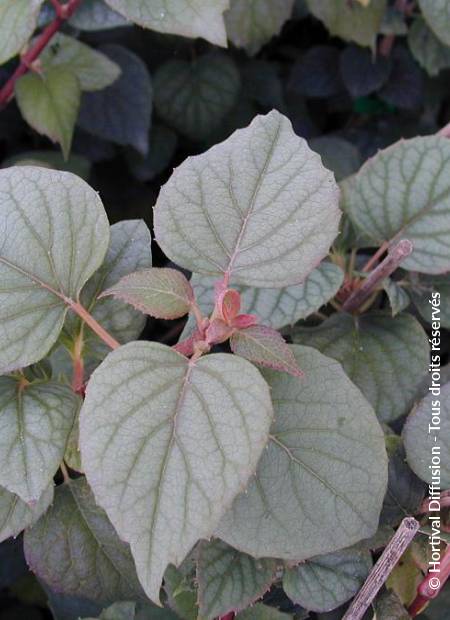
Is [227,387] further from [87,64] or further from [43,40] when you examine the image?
[87,64]

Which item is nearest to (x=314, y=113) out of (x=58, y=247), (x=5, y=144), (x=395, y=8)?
(x=395, y=8)

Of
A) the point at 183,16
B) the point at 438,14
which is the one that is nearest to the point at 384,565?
the point at 183,16

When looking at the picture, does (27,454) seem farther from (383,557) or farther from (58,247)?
(383,557)

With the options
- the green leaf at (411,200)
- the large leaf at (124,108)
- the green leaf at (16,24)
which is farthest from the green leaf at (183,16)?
the large leaf at (124,108)

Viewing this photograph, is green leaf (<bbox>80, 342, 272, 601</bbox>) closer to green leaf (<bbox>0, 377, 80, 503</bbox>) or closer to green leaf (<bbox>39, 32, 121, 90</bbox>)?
green leaf (<bbox>0, 377, 80, 503</bbox>)

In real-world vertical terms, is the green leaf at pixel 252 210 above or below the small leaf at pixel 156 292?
above

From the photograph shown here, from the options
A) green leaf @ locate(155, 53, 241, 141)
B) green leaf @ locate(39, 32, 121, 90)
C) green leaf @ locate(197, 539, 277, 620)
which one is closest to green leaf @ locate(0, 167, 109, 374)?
green leaf @ locate(197, 539, 277, 620)

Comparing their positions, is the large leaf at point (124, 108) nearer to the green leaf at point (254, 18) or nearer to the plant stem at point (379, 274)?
the green leaf at point (254, 18)
